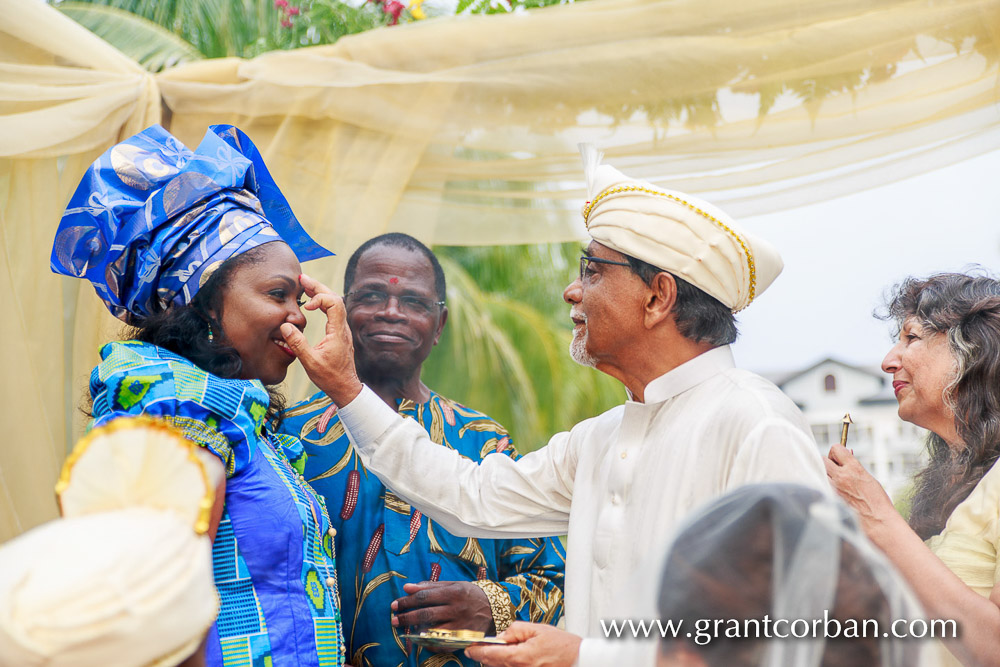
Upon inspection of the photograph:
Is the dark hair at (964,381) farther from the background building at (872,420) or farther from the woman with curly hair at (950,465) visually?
the background building at (872,420)

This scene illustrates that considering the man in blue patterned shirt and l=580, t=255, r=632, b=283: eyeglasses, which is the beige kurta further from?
l=580, t=255, r=632, b=283: eyeglasses

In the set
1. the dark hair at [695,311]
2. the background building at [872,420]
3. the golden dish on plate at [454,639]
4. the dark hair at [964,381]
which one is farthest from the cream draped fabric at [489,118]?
the golden dish on plate at [454,639]

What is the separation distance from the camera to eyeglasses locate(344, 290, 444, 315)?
3.71 m

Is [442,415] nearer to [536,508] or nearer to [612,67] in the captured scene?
[536,508]

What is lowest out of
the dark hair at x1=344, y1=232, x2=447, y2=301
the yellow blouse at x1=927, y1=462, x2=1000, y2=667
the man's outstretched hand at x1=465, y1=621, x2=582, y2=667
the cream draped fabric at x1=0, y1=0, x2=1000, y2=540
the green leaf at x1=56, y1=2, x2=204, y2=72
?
the man's outstretched hand at x1=465, y1=621, x2=582, y2=667

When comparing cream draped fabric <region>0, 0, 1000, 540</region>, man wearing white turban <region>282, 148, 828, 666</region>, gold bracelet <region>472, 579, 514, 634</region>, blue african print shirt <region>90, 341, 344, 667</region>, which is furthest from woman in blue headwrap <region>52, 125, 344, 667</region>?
cream draped fabric <region>0, 0, 1000, 540</region>

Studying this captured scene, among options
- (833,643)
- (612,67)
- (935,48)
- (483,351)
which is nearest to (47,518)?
(612,67)

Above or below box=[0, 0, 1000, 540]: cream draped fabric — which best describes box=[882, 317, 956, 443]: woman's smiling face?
below

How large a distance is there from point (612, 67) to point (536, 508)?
1.79m

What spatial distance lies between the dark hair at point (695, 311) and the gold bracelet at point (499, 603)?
1.09m

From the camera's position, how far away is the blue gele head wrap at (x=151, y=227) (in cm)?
258

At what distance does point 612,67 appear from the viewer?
3.77m

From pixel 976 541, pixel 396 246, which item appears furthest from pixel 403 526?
pixel 976 541

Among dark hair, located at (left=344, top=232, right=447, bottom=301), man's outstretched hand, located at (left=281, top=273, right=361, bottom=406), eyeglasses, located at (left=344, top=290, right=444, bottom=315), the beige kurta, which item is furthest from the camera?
dark hair, located at (left=344, top=232, right=447, bottom=301)
